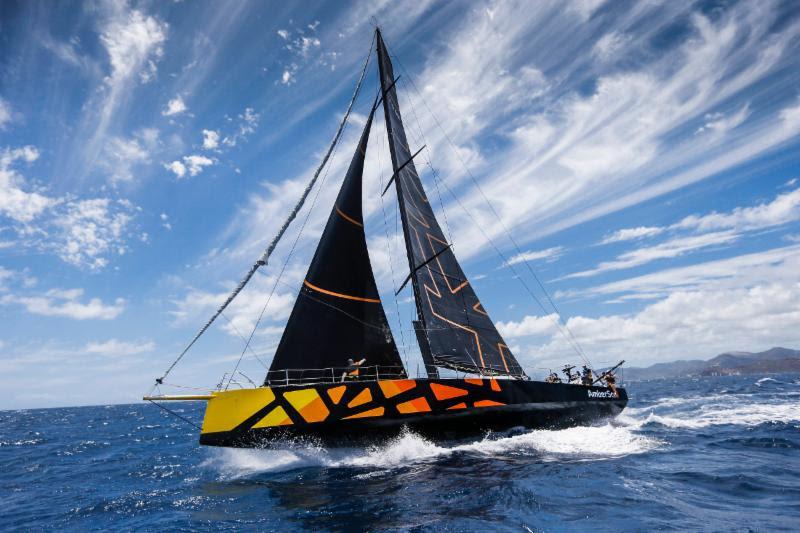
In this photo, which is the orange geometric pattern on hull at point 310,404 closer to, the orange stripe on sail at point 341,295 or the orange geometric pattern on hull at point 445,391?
the orange geometric pattern on hull at point 445,391

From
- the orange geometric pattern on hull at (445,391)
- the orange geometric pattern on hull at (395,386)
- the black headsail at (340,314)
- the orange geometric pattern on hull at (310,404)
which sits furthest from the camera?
the black headsail at (340,314)

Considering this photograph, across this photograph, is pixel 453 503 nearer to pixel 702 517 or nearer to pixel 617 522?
pixel 617 522

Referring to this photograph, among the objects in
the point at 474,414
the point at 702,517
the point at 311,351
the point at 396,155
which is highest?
the point at 396,155

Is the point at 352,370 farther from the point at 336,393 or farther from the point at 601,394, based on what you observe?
the point at 601,394

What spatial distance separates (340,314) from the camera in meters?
12.6

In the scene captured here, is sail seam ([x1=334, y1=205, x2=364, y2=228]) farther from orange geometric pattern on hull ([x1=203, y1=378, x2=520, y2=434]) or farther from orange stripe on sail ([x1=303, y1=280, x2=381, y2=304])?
orange geometric pattern on hull ([x1=203, y1=378, x2=520, y2=434])

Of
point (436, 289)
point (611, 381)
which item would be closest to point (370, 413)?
point (436, 289)

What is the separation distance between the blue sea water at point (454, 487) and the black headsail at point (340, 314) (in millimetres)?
2179

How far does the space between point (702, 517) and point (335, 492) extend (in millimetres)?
6140

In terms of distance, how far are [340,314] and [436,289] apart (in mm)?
4006

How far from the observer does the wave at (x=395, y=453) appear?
1076 centimetres

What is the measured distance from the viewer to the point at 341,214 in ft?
44.4

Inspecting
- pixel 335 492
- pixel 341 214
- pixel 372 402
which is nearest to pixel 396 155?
pixel 341 214

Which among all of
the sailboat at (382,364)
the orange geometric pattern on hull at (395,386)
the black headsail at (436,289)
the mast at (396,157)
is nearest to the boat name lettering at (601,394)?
the sailboat at (382,364)
